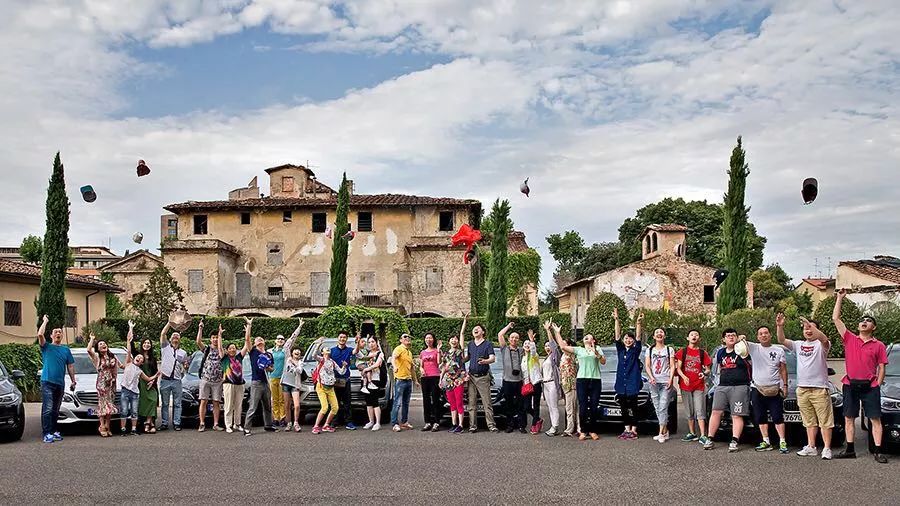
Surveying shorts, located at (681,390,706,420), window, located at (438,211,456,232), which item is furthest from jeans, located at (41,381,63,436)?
window, located at (438,211,456,232)

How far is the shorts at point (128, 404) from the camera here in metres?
15.5

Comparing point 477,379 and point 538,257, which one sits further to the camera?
point 538,257

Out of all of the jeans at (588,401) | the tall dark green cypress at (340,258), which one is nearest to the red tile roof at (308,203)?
the tall dark green cypress at (340,258)

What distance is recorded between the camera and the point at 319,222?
59250 mm

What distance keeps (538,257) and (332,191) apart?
52.1 ft

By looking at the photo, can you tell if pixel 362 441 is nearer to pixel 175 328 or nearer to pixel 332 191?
pixel 175 328

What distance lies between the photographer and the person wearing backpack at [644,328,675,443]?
547 inches

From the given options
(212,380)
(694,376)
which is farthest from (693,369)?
(212,380)

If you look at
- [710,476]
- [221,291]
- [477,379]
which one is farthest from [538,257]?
[710,476]

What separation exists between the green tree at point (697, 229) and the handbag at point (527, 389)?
178 ft

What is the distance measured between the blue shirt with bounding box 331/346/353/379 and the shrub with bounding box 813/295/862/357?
21.4 m

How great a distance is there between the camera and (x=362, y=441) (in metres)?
14.4

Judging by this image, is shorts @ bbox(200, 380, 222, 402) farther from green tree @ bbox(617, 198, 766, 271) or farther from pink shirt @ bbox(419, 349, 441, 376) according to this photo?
green tree @ bbox(617, 198, 766, 271)

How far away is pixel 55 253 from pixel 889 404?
29.5 metres
